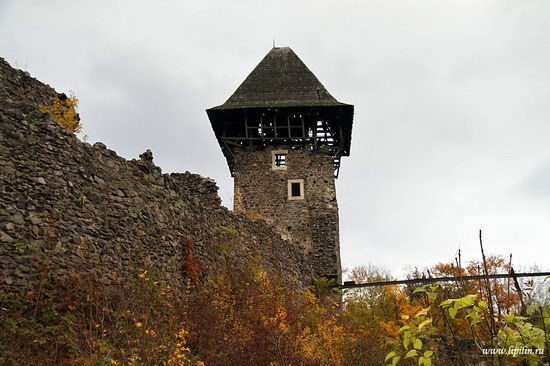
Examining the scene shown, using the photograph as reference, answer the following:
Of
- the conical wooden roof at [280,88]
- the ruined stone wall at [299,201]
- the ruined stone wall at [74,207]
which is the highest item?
the conical wooden roof at [280,88]

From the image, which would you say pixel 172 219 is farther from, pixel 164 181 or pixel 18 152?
pixel 18 152

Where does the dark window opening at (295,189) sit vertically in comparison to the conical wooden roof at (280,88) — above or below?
below

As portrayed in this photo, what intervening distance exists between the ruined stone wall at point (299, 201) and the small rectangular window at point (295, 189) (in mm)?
144

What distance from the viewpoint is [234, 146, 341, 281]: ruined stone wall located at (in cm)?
1909

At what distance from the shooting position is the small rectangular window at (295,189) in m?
20.2

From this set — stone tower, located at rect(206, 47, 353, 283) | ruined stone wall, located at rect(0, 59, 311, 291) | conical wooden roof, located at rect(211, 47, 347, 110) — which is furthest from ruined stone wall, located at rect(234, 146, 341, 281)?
ruined stone wall, located at rect(0, 59, 311, 291)

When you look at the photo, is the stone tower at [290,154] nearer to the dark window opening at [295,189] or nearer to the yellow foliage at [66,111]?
the dark window opening at [295,189]

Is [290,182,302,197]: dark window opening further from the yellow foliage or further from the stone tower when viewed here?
the yellow foliage

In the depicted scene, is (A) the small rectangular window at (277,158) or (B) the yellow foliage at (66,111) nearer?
(B) the yellow foliage at (66,111)

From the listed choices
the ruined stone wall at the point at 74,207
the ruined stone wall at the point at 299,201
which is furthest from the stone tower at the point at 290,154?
the ruined stone wall at the point at 74,207

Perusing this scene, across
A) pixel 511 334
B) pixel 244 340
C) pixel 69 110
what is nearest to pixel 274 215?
pixel 69 110

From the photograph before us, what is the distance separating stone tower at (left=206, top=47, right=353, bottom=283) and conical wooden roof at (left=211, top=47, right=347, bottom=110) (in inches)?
1.8

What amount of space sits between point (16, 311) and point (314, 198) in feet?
49.9

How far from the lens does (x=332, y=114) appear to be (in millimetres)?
21547
